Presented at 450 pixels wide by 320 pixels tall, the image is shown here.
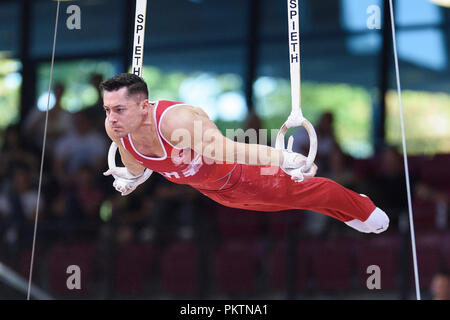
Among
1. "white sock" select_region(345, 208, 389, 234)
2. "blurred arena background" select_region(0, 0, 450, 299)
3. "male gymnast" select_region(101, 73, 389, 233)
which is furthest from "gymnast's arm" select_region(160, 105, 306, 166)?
"blurred arena background" select_region(0, 0, 450, 299)

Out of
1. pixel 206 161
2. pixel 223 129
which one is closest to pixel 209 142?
pixel 206 161

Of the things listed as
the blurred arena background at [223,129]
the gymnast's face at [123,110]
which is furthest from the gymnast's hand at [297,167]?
the blurred arena background at [223,129]

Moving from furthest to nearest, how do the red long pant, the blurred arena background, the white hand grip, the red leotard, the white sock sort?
1. the blurred arena background
2. the white sock
3. the red long pant
4. the red leotard
5. the white hand grip

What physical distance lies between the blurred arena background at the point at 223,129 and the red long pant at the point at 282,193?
1.25 metres

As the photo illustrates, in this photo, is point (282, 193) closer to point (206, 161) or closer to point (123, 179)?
point (206, 161)

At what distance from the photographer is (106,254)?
5.36m

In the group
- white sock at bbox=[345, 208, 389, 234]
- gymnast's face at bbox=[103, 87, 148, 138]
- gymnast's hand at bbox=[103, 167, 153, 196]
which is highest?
gymnast's face at bbox=[103, 87, 148, 138]

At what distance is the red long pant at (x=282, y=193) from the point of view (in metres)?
3.26

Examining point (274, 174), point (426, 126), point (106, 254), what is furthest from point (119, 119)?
point (426, 126)

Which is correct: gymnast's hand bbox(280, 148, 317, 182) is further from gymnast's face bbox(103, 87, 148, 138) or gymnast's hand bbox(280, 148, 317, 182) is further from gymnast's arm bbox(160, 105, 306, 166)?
gymnast's face bbox(103, 87, 148, 138)

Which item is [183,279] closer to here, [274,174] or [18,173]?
[18,173]

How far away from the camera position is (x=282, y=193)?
327cm

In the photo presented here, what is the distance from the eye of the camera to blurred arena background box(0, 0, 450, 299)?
5.23 meters

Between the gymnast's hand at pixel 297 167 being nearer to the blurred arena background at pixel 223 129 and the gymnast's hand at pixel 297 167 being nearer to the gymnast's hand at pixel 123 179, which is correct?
the gymnast's hand at pixel 123 179
